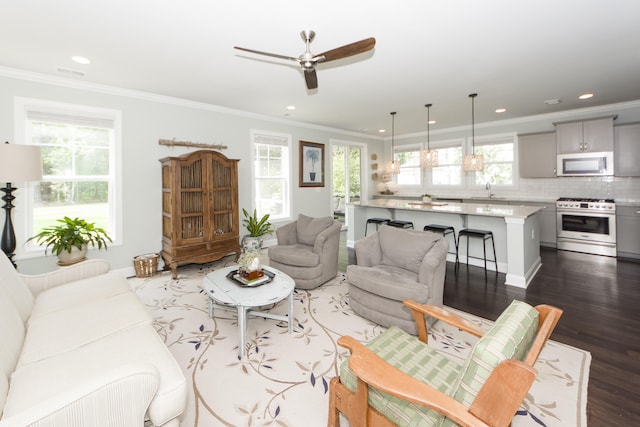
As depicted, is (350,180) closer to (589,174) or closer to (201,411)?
(589,174)

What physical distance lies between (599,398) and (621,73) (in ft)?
13.3

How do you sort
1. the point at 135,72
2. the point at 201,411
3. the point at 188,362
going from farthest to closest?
1. the point at 135,72
2. the point at 188,362
3. the point at 201,411

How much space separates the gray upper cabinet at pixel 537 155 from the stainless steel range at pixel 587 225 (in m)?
0.66

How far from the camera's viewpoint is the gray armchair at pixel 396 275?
2.55 meters

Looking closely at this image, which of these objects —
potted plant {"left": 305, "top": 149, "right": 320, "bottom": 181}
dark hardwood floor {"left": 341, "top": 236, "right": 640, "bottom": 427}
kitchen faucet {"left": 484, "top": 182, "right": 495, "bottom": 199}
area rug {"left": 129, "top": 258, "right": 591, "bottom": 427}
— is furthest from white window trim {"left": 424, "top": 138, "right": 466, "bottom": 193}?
area rug {"left": 129, "top": 258, "right": 591, "bottom": 427}

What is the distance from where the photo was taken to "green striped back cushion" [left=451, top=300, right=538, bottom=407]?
0.97 meters

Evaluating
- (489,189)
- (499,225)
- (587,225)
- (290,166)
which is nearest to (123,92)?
(290,166)

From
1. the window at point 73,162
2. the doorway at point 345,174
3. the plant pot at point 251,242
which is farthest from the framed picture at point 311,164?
the window at point 73,162

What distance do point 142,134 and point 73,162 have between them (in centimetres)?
92

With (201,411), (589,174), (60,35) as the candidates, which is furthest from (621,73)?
(60,35)

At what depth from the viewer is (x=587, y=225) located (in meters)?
5.20

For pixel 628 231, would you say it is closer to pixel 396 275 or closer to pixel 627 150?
pixel 627 150

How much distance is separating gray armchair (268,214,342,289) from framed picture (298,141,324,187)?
2506 mm

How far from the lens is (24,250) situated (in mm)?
3562
